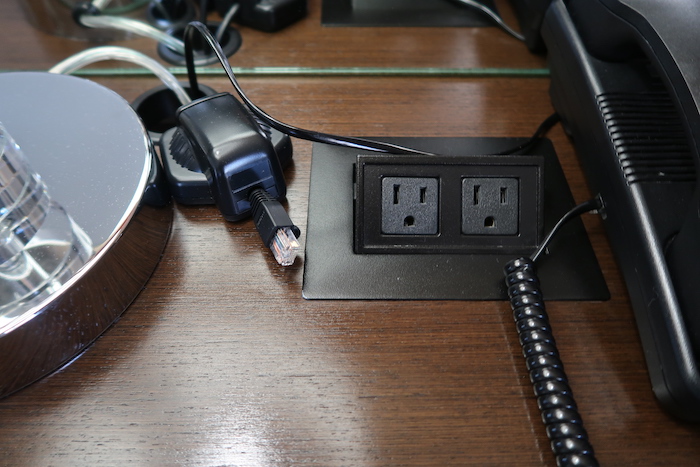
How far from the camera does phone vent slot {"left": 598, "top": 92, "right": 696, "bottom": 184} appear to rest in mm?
425

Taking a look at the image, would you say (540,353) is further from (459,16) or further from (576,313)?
(459,16)

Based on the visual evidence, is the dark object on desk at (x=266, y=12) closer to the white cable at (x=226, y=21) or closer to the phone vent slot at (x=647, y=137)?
the white cable at (x=226, y=21)

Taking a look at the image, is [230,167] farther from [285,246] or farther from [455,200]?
[455,200]

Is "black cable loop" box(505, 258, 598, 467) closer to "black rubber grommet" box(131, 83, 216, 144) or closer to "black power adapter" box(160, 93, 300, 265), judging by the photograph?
"black power adapter" box(160, 93, 300, 265)

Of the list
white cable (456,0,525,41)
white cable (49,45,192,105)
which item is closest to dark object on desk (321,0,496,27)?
white cable (456,0,525,41)

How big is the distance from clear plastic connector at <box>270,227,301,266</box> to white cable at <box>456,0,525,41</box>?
1.29 feet

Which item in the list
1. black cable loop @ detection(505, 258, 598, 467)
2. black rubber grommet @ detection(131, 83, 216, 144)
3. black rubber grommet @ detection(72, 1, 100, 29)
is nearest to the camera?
Answer: black cable loop @ detection(505, 258, 598, 467)

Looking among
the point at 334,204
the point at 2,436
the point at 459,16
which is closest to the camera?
the point at 2,436

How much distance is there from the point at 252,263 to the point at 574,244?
27cm

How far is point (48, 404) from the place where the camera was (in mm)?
381

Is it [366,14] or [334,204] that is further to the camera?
[366,14]

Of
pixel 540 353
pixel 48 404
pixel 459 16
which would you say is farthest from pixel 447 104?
pixel 48 404

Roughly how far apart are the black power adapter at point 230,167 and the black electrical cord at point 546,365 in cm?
17

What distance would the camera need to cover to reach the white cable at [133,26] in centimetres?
60
